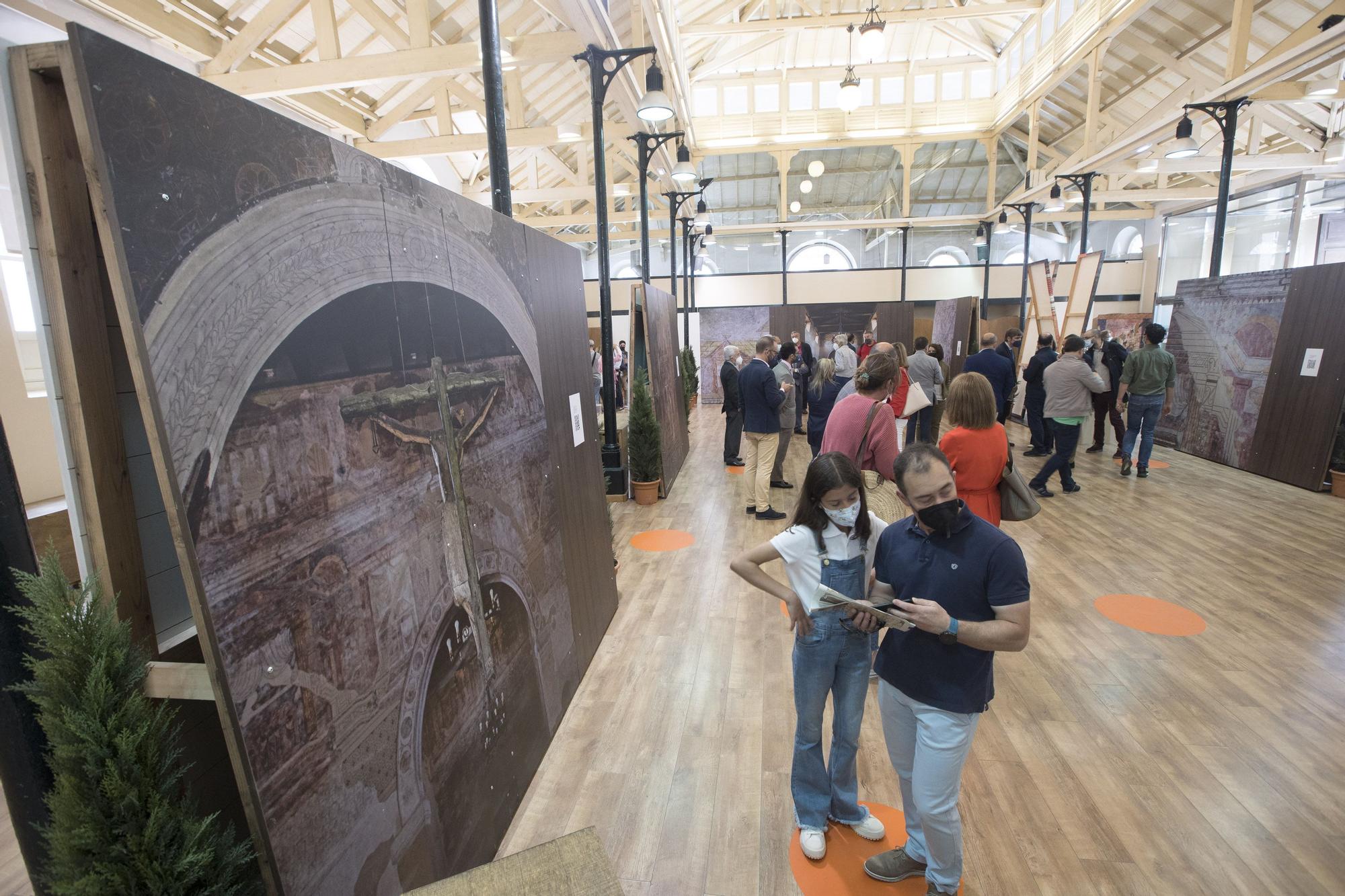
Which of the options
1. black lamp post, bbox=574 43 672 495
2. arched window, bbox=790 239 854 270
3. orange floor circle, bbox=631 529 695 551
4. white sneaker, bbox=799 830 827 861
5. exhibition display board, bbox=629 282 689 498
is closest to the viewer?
white sneaker, bbox=799 830 827 861

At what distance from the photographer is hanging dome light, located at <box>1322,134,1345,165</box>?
1151 centimetres

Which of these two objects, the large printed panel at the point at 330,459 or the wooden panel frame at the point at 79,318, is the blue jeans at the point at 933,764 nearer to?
the large printed panel at the point at 330,459

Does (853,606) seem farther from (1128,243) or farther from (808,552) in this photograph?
(1128,243)

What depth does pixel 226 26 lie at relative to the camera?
25.0 feet

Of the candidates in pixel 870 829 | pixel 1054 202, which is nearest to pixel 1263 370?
pixel 1054 202

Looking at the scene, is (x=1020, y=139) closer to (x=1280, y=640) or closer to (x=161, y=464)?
(x=1280, y=640)

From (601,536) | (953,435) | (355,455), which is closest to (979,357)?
(953,435)

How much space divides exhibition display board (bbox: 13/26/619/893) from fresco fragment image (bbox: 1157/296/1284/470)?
876cm

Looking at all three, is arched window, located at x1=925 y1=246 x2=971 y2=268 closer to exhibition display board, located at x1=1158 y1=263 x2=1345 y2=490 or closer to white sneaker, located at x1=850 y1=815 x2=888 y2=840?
exhibition display board, located at x1=1158 y1=263 x2=1345 y2=490

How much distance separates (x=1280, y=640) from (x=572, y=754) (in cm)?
406

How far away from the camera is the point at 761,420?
19.2 ft

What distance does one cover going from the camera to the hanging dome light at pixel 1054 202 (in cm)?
1256

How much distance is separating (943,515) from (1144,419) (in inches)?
271

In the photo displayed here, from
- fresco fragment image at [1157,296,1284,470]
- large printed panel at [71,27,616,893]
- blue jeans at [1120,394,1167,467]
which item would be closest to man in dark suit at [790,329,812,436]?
blue jeans at [1120,394,1167,467]
